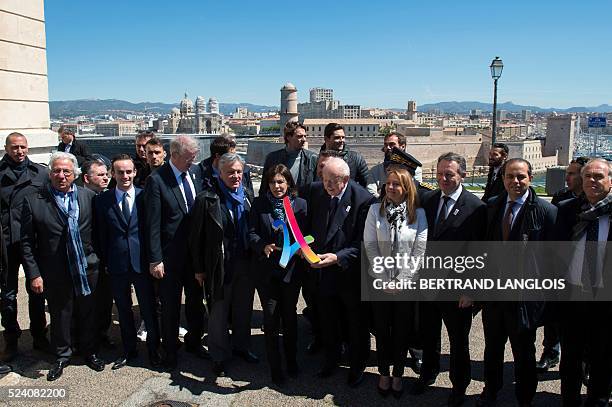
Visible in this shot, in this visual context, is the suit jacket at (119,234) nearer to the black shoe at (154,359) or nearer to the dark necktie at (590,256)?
the black shoe at (154,359)

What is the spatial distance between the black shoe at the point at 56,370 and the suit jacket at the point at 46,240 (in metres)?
0.55

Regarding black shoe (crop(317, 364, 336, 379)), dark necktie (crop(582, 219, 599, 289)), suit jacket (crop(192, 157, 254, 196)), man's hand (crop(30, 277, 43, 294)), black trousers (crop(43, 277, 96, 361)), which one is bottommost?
black shoe (crop(317, 364, 336, 379))

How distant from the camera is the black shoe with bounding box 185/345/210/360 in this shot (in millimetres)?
4039

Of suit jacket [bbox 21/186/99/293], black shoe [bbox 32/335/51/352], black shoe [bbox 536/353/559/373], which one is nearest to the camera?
suit jacket [bbox 21/186/99/293]

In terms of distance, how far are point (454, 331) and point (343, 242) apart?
36.9 inches

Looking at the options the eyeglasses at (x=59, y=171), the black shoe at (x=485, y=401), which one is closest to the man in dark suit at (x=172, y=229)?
the eyeglasses at (x=59, y=171)

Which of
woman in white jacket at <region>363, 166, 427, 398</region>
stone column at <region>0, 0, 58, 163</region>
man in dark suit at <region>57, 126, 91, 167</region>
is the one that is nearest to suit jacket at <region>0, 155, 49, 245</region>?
stone column at <region>0, 0, 58, 163</region>

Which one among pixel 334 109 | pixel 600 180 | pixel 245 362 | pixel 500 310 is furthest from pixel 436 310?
pixel 334 109

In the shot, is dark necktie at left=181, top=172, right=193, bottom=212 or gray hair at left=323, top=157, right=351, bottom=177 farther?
dark necktie at left=181, top=172, right=193, bottom=212

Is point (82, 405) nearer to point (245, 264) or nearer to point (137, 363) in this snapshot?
point (137, 363)

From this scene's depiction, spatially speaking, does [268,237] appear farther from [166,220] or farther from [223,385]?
[223,385]

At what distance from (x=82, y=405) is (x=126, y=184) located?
1562 mm

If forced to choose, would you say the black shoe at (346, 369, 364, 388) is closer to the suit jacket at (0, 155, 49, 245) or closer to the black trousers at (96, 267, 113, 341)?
the black trousers at (96, 267, 113, 341)

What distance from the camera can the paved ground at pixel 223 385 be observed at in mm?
3340
